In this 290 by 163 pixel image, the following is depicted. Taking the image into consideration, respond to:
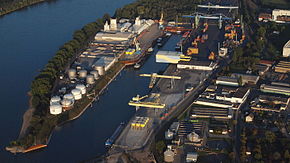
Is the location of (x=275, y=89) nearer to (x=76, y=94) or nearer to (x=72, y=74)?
(x=76, y=94)

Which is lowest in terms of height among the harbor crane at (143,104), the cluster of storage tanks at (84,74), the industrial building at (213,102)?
the industrial building at (213,102)

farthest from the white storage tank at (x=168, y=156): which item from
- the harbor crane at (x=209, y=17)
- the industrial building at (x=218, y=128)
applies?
the harbor crane at (x=209, y=17)

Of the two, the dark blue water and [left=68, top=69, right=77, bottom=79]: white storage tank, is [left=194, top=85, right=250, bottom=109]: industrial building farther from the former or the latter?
[left=68, top=69, right=77, bottom=79]: white storage tank

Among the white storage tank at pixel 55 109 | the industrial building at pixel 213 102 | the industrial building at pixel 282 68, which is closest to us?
the white storage tank at pixel 55 109

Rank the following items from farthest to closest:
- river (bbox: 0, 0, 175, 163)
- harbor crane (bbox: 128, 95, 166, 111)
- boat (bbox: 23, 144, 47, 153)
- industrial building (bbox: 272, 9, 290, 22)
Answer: industrial building (bbox: 272, 9, 290, 22)
harbor crane (bbox: 128, 95, 166, 111)
river (bbox: 0, 0, 175, 163)
boat (bbox: 23, 144, 47, 153)

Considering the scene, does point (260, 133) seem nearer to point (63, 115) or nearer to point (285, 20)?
point (63, 115)

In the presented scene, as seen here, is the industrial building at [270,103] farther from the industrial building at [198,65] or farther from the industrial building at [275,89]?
the industrial building at [198,65]

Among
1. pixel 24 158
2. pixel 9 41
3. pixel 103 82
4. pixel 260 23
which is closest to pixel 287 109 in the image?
pixel 103 82

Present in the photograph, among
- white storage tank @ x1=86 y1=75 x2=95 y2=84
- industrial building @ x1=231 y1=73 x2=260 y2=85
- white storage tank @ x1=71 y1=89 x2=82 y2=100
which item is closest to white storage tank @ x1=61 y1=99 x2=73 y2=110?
white storage tank @ x1=71 y1=89 x2=82 y2=100
